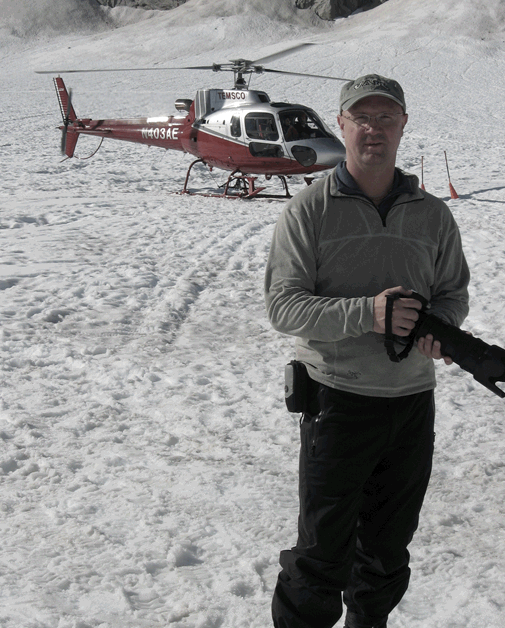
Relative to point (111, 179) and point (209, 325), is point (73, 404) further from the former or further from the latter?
point (111, 179)

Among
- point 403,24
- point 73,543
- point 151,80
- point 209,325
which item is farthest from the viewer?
point 403,24

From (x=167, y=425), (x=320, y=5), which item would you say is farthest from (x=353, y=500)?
(x=320, y=5)

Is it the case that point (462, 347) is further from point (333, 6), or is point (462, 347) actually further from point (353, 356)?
point (333, 6)

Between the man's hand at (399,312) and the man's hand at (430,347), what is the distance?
56 mm

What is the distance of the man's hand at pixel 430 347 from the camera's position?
1.85 metres

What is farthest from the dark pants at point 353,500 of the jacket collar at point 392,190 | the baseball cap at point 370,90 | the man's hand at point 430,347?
the baseball cap at point 370,90

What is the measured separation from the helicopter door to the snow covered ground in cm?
86

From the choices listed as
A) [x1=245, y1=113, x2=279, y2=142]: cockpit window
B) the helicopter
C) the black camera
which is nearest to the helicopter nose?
the helicopter

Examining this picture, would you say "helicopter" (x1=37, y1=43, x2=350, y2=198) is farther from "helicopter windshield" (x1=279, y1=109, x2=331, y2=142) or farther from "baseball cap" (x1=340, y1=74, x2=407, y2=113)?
"baseball cap" (x1=340, y1=74, x2=407, y2=113)

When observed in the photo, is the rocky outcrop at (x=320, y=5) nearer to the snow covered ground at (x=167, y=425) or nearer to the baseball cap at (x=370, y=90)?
the snow covered ground at (x=167, y=425)

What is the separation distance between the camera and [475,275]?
21.9 feet

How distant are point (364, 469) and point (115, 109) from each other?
86.4 ft

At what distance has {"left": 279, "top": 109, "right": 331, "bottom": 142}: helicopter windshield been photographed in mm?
10680

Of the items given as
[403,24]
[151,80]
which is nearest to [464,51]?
[403,24]
